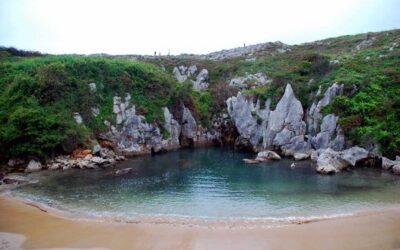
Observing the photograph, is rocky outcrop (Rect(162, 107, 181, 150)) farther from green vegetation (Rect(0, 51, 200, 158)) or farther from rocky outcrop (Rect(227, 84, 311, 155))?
rocky outcrop (Rect(227, 84, 311, 155))

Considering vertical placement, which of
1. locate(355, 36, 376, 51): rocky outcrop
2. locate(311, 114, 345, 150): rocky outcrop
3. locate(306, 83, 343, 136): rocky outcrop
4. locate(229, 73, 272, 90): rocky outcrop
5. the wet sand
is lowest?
the wet sand

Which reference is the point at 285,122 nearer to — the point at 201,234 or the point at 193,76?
the point at 201,234

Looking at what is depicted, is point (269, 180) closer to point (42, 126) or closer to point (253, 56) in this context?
point (42, 126)

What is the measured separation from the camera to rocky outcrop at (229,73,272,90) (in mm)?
76850

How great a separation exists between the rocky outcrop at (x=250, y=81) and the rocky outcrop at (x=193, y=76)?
7.48 meters

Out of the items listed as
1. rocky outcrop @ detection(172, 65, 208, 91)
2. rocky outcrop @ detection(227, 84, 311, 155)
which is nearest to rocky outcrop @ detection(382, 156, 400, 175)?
rocky outcrop @ detection(227, 84, 311, 155)

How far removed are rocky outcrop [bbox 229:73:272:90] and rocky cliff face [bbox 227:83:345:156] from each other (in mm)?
13439

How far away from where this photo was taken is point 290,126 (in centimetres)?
5578

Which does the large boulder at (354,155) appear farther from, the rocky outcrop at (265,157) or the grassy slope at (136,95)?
the rocky outcrop at (265,157)

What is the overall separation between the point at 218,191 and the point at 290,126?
23419mm

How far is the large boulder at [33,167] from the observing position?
46150 millimetres

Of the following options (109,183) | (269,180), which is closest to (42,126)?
(109,183)

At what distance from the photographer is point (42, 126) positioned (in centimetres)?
4972

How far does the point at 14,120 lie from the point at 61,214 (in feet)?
76.4
